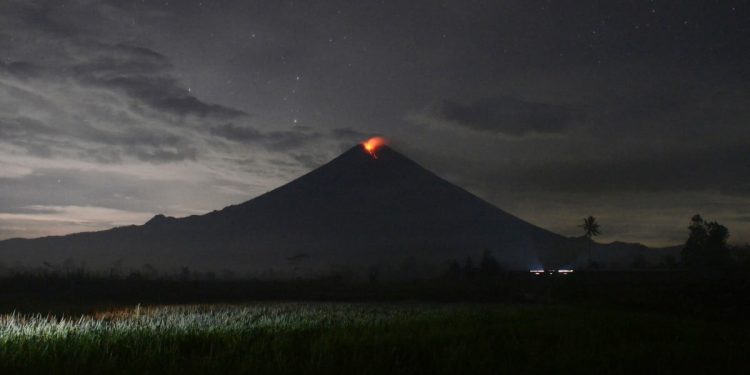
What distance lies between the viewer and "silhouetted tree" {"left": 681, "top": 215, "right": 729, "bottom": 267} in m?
104

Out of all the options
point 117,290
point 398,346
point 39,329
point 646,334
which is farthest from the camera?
point 117,290

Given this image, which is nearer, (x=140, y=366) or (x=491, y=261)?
(x=140, y=366)

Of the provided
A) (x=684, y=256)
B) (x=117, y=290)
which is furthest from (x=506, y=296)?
(x=684, y=256)

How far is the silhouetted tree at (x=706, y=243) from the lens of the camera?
103562mm

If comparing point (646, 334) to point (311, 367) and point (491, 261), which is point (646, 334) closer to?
point (311, 367)

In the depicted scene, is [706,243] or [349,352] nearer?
[349,352]

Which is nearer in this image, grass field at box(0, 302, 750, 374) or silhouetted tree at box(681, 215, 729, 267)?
grass field at box(0, 302, 750, 374)

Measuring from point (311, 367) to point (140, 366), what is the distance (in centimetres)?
226

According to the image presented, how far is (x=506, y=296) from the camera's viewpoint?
51594mm

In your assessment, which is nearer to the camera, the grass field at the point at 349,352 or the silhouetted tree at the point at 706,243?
the grass field at the point at 349,352

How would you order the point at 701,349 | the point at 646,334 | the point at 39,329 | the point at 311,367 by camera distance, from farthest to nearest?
1. the point at 646,334
2. the point at 701,349
3. the point at 39,329
4. the point at 311,367

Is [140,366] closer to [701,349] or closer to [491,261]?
[701,349]

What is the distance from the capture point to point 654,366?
10.2 meters

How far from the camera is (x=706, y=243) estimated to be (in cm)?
10675
